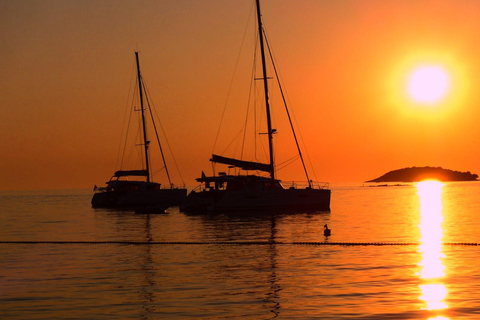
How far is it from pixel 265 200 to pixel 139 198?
3056cm

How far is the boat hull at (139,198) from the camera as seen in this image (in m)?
96.1

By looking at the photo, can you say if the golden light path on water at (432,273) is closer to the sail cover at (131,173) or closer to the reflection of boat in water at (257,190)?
the reflection of boat in water at (257,190)

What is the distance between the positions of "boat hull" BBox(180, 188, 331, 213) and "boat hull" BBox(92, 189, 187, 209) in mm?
22212

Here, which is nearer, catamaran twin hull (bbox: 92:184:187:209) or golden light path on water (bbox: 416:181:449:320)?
golden light path on water (bbox: 416:181:449:320)

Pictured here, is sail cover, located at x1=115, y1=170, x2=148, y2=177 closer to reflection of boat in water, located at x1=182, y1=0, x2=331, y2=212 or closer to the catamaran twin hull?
the catamaran twin hull

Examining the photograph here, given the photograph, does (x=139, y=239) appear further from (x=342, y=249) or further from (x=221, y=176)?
(x=221, y=176)

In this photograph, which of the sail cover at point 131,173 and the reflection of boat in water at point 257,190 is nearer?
the reflection of boat in water at point 257,190

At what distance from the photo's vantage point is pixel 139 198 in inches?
3809

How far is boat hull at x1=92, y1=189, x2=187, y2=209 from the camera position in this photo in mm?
96062

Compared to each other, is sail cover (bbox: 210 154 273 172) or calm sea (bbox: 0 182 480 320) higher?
sail cover (bbox: 210 154 273 172)

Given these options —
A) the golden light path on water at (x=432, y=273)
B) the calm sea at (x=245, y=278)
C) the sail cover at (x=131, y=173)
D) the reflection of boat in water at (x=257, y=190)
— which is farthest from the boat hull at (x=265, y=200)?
the golden light path on water at (x=432, y=273)

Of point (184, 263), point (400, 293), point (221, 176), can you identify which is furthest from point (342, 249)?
point (221, 176)

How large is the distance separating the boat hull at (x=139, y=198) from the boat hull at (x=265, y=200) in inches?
874

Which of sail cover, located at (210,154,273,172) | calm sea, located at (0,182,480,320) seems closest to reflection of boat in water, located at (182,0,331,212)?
sail cover, located at (210,154,273,172)
